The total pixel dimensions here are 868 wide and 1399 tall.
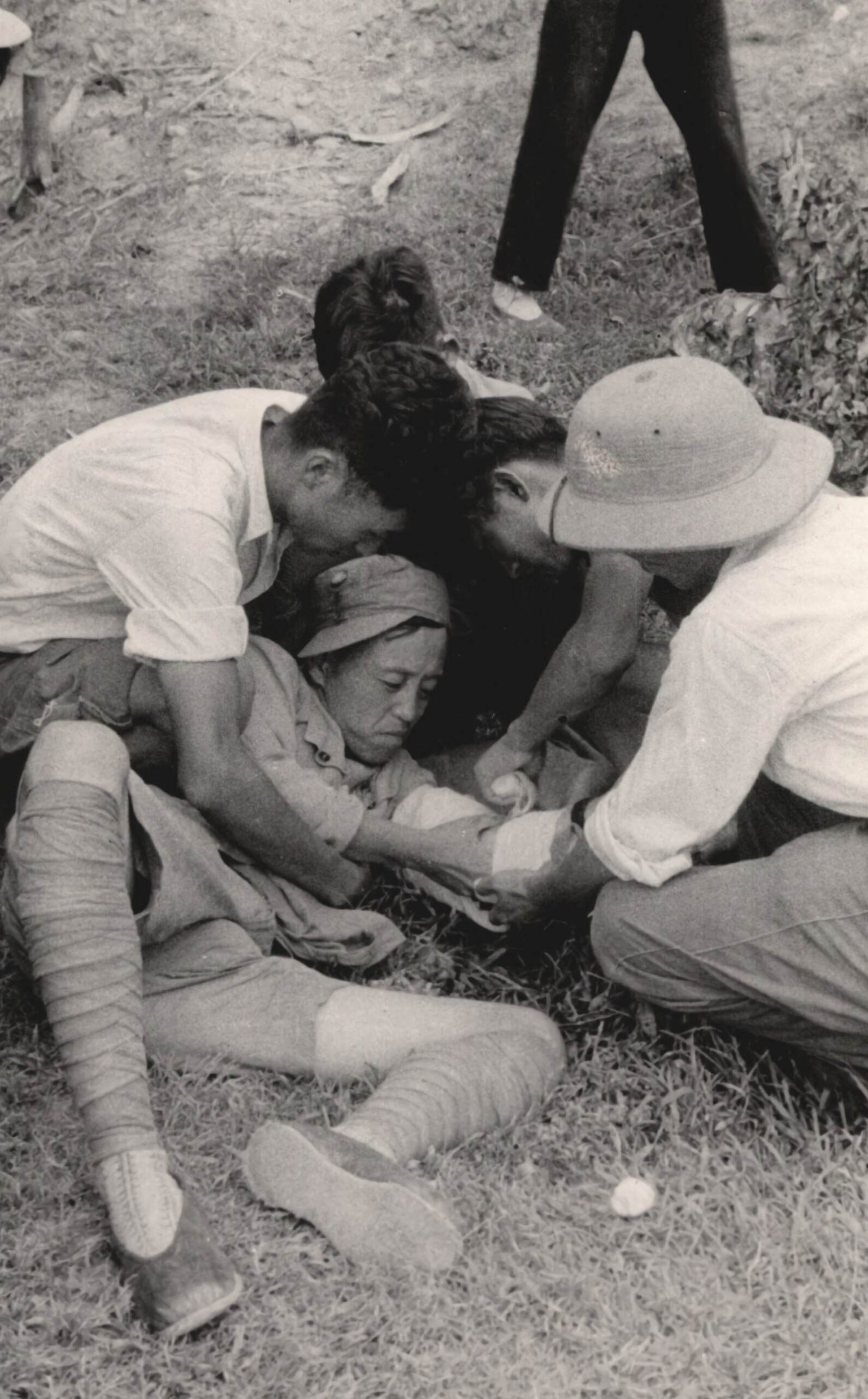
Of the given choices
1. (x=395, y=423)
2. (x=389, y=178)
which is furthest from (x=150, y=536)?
(x=389, y=178)

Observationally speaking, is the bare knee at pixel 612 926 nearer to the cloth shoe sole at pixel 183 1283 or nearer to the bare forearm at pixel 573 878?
the bare forearm at pixel 573 878

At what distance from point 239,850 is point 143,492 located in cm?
82

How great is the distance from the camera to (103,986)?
117 inches

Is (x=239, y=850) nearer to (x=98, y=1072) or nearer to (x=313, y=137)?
(x=98, y=1072)

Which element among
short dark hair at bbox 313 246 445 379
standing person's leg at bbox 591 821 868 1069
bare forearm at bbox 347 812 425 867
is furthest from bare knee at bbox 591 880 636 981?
short dark hair at bbox 313 246 445 379

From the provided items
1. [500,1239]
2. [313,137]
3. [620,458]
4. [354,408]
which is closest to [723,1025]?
[500,1239]

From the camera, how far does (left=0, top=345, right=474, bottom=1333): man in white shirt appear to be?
296 centimetres

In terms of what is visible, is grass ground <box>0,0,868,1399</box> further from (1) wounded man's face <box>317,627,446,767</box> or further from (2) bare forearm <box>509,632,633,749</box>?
(2) bare forearm <box>509,632,633,749</box>

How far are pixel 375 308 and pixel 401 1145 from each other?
7.64 ft

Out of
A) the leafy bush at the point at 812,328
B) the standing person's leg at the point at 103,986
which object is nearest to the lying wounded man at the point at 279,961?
the standing person's leg at the point at 103,986

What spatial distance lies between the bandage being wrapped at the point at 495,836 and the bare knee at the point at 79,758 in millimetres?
925

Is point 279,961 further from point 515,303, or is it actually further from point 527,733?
point 515,303

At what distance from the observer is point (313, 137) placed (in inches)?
280

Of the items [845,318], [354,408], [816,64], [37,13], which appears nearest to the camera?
[354,408]
